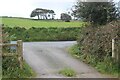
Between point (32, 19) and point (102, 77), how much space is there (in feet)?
92.5

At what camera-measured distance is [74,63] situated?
1452 centimetres

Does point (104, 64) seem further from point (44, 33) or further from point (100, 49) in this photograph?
point (44, 33)

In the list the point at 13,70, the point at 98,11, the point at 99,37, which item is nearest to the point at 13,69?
the point at 13,70

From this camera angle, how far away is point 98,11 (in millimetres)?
17922

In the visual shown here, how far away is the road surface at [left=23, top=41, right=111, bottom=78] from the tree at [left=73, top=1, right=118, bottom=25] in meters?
2.29

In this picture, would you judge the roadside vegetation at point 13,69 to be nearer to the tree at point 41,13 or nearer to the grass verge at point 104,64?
the grass verge at point 104,64

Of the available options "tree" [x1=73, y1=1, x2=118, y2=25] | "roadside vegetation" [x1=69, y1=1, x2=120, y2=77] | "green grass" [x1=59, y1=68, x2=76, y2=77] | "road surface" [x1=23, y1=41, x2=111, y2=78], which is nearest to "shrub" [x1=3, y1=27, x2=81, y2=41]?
"roadside vegetation" [x1=69, y1=1, x2=120, y2=77]

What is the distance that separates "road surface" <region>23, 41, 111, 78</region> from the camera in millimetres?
12529

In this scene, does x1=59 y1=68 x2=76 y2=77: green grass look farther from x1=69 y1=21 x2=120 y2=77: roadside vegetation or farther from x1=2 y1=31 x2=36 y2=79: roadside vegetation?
x1=69 y1=21 x2=120 y2=77: roadside vegetation

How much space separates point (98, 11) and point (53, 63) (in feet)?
16.5

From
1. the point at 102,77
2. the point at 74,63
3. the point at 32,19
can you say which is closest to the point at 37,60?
the point at 74,63

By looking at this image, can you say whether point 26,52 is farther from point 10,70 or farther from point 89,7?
point 10,70

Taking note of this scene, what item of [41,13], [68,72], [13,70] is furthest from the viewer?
[41,13]

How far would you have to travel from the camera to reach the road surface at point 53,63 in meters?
12.5
